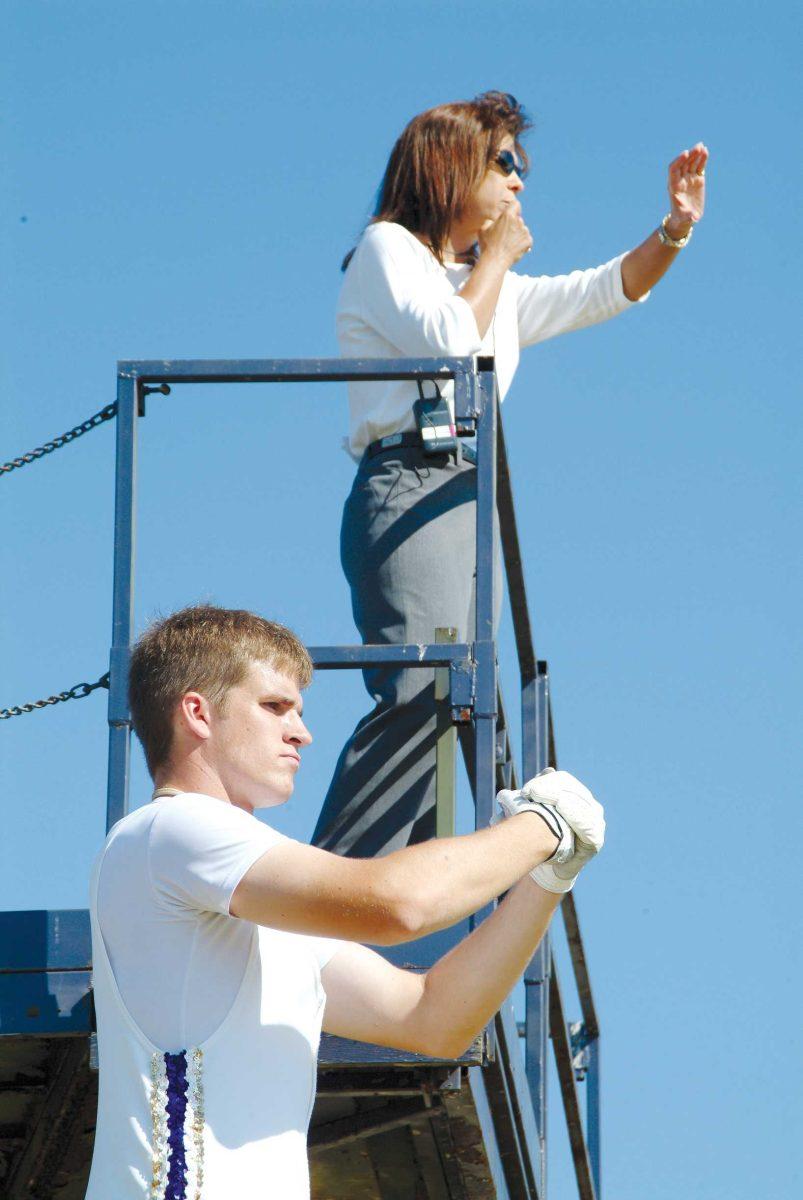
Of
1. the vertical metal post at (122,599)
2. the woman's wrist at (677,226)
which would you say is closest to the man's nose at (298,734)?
the vertical metal post at (122,599)

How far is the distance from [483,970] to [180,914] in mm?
532

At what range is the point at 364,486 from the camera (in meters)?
4.77

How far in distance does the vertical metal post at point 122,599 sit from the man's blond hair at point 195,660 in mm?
754

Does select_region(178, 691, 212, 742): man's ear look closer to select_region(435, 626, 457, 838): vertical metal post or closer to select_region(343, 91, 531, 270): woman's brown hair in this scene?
select_region(435, 626, 457, 838): vertical metal post

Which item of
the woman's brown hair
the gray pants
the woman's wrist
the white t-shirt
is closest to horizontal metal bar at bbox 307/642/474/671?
the gray pants

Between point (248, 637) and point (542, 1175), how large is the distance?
9.63 ft

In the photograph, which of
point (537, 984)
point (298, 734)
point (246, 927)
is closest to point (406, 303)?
point (298, 734)

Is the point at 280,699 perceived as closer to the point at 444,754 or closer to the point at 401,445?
the point at 444,754

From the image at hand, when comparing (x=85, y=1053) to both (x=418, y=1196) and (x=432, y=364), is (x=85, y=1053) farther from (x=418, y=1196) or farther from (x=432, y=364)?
(x=432, y=364)

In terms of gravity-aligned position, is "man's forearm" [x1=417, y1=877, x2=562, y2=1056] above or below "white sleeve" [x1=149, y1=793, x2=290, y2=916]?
below

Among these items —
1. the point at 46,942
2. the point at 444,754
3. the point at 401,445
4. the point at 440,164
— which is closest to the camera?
the point at 46,942

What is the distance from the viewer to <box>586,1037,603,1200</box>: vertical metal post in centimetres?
755

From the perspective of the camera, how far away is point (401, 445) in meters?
4.80

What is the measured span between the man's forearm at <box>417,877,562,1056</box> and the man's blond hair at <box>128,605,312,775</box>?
19.4 inches
